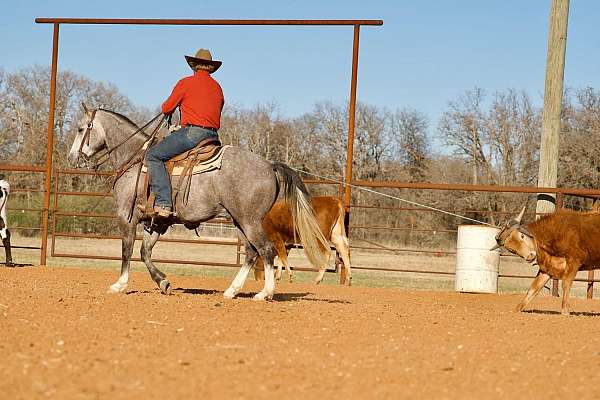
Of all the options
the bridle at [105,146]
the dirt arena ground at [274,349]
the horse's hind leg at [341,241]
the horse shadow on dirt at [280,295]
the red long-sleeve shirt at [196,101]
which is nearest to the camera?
the dirt arena ground at [274,349]

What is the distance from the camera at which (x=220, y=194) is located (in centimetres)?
914

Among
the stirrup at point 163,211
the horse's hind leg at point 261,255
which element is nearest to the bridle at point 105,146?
the stirrup at point 163,211

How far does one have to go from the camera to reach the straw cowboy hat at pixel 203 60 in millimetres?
9383

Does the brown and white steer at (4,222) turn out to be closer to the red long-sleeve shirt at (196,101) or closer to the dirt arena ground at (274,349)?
the dirt arena ground at (274,349)

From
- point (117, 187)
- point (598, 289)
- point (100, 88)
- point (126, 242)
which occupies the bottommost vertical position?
point (598, 289)

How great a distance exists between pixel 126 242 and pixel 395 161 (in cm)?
4154

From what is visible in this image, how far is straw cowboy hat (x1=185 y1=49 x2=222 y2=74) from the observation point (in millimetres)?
9383

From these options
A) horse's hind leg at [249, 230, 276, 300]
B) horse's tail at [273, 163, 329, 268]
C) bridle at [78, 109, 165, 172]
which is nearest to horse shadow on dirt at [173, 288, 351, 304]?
horse's hind leg at [249, 230, 276, 300]

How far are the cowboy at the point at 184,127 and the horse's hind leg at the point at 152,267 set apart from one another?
0.63 meters

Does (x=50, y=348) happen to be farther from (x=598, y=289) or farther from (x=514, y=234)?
(x=598, y=289)

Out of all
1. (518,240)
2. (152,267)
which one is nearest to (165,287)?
(152,267)

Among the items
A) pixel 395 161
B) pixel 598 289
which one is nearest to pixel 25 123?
pixel 395 161

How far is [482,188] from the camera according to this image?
1346cm

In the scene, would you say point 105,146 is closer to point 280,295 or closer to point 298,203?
point 298,203
